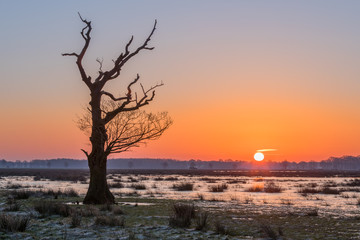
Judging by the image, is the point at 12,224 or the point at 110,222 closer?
the point at 12,224

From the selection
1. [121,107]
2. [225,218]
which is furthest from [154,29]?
[225,218]

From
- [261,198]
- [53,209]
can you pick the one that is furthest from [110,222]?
[261,198]

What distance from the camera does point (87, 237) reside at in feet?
33.5

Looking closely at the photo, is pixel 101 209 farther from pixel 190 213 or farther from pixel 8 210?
pixel 190 213

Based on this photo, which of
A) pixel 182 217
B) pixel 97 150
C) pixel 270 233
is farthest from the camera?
pixel 97 150

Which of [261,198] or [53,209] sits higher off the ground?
[53,209]

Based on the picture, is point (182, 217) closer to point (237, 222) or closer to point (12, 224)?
point (237, 222)

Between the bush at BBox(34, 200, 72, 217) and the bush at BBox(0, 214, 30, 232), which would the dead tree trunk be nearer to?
the bush at BBox(34, 200, 72, 217)

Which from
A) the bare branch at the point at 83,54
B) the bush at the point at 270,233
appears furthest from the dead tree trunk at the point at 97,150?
the bush at the point at 270,233

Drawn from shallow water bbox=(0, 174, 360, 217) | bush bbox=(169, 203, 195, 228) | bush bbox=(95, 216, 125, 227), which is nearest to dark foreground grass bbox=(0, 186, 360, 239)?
bush bbox=(95, 216, 125, 227)

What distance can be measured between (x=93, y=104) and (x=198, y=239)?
11441 millimetres

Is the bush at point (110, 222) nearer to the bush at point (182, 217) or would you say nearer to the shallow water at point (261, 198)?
the bush at point (182, 217)

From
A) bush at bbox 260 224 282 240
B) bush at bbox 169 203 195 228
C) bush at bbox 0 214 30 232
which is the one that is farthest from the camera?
bush at bbox 169 203 195 228

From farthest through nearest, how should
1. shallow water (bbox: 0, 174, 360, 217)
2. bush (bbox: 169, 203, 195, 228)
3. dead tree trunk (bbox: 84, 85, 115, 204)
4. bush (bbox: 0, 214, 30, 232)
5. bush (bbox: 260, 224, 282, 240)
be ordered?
dead tree trunk (bbox: 84, 85, 115, 204)
shallow water (bbox: 0, 174, 360, 217)
bush (bbox: 169, 203, 195, 228)
bush (bbox: 0, 214, 30, 232)
bush (bbox: 260, 224, 282, 240)
